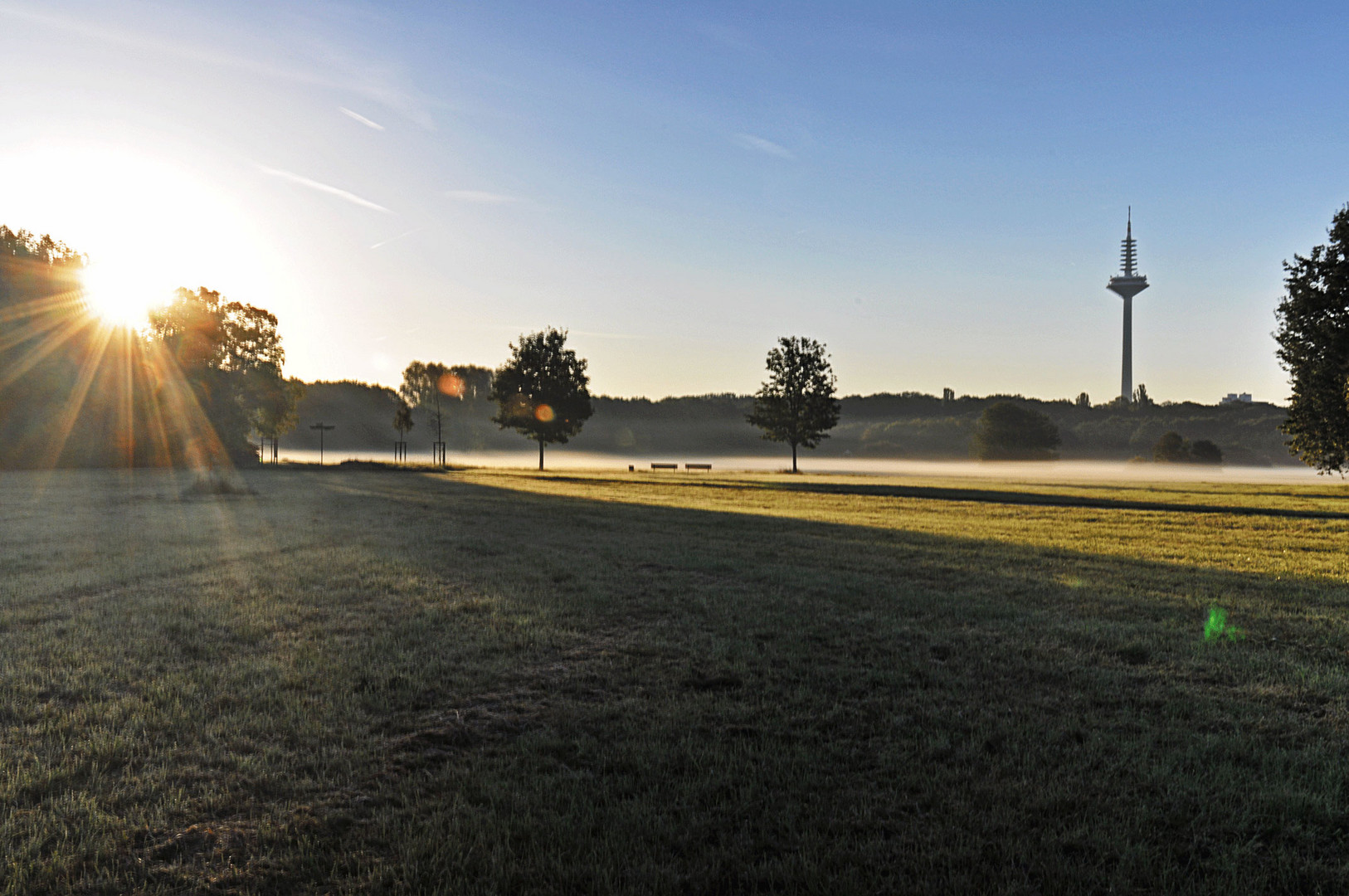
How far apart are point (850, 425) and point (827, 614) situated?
5940 inches

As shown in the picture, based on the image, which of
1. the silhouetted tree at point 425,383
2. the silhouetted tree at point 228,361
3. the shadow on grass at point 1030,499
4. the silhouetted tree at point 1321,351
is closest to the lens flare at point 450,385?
the silhouetted tree at point 425,383

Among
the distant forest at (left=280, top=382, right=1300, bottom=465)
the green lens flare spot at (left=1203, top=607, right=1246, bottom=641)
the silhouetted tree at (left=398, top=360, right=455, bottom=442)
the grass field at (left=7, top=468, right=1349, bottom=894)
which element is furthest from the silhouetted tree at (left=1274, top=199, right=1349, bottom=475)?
the silhouetted tree at (left=398, top=360, right=455, bottom=442)

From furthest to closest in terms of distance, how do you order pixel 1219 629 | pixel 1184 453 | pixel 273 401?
pixel 1184 453
pixel 273 401
pixel 1219 629

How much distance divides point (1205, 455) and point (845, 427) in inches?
3382

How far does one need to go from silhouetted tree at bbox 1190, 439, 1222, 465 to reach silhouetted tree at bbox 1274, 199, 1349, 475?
5043 cm

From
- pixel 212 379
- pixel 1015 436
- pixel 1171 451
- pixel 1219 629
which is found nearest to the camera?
pixel 1219 629

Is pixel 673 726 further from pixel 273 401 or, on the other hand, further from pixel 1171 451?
pixel 1171 451

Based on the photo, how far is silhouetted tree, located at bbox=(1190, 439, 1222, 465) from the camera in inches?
2648

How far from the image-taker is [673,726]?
4.79 meters

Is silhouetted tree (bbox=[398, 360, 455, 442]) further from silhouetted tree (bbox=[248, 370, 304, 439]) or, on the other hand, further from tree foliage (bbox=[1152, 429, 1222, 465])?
tree foliage (bbox=[1152, 429, 1222, 465])

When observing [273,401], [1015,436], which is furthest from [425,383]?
[1015,436]

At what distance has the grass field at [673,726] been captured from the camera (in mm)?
3365

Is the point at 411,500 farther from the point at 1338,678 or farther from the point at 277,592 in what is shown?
the point at 1338,678

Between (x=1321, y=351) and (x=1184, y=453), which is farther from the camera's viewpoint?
(x=1184, y=453)
